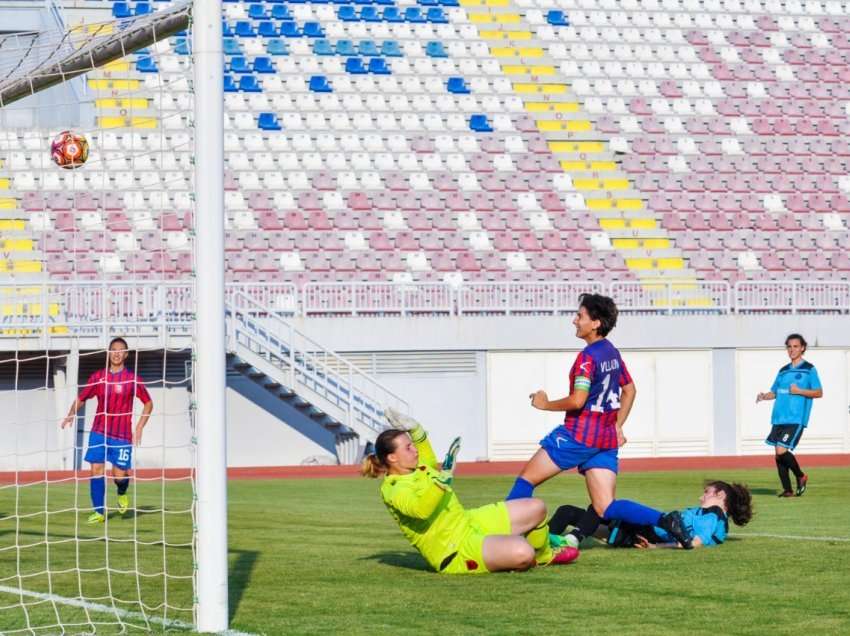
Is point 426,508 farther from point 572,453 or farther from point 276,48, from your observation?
point 276,48

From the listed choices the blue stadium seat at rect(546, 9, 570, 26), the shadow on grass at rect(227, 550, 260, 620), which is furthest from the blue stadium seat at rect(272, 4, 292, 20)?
the shadow on grass at rect(227, 550, 260, 620)

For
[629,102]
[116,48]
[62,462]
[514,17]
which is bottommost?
[62,462]

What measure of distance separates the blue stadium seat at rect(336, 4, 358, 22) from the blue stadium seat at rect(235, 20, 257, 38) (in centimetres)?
200

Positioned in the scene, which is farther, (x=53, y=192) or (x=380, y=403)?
(x=53, y=192)

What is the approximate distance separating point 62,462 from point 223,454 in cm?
1914

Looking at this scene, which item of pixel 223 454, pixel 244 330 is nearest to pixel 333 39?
pixel 244 330

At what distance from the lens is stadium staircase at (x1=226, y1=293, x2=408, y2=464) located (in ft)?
78.9

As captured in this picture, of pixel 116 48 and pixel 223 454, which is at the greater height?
pixel 116 48

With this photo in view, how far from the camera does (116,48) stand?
8.27m

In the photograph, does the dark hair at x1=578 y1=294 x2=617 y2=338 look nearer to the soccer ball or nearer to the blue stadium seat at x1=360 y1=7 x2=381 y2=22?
the soccer ball

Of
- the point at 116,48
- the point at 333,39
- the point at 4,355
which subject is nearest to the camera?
the point at 116,48

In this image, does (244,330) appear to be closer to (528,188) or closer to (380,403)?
(380,403)

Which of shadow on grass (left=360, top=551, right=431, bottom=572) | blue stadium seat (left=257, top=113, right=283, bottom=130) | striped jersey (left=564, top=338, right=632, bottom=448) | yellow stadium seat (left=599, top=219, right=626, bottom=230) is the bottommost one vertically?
shadow on grass (left=360, top=551, right=431, bottom=572)

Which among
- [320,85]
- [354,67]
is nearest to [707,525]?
[320,85]
